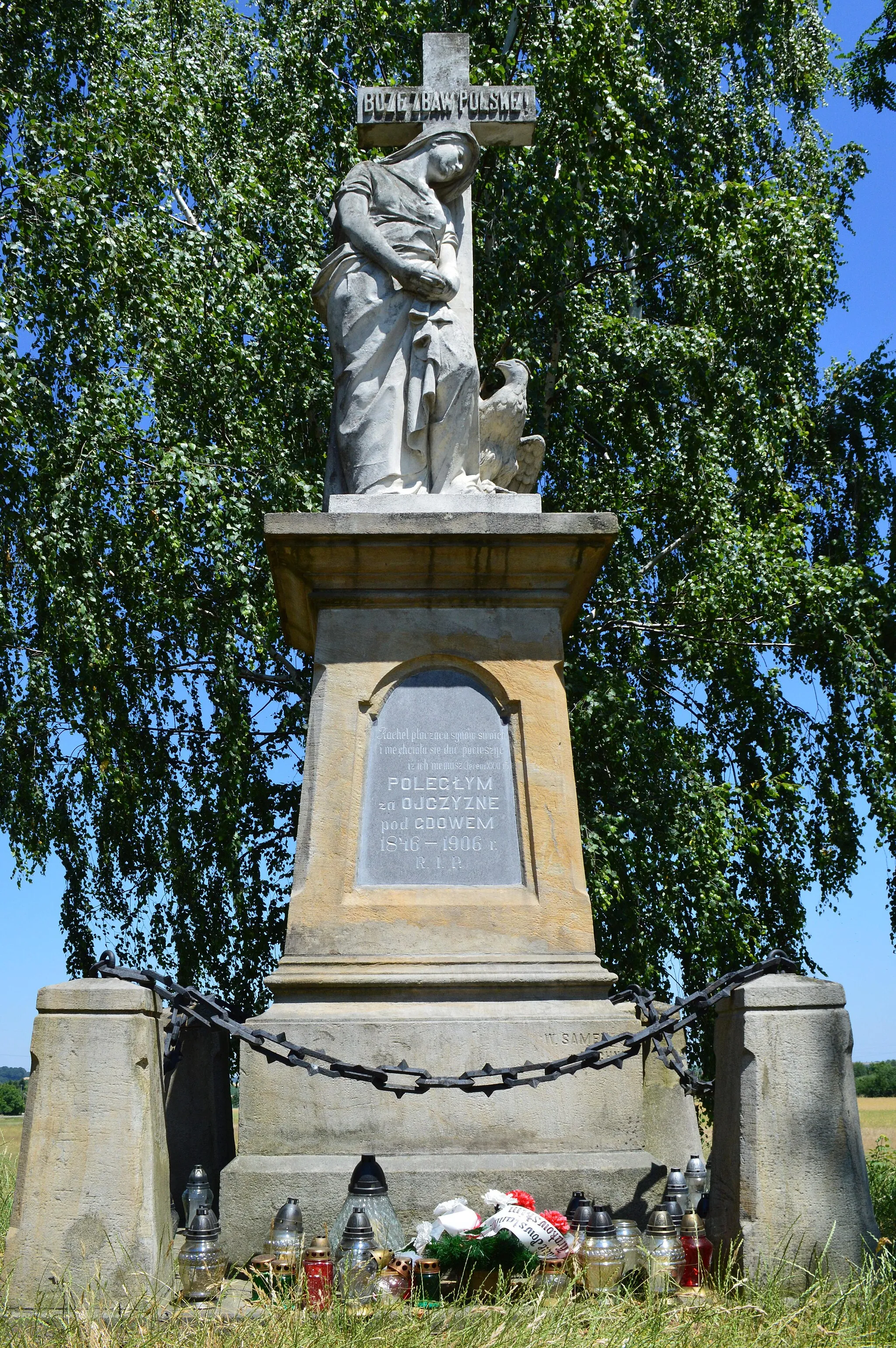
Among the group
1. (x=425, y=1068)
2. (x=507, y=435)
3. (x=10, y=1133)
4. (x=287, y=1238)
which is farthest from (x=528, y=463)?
(x=10, y=1133)

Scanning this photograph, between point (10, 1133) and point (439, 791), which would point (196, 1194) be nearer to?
point (439, 791)

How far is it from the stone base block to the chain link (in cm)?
29

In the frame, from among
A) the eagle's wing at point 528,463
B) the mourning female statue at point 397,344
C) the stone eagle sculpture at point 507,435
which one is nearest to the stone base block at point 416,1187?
the mourning female statue at point 397,344

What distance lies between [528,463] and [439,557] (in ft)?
4.32

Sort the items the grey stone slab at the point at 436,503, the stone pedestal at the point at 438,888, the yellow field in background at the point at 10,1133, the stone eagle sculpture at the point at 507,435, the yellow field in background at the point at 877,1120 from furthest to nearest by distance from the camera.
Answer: the yellow field in background at the point at 877,1120 → the yellow field in background at the point at 10,1133 → the stone eagle sculpture at the point at 507,435 → the grey stone slab at the point at 436,503 → the stone pedestal at the point at 438,888

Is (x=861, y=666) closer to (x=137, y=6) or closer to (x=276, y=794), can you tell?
(x=276, y=794)

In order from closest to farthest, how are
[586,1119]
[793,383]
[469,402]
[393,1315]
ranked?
1. [393,1315]
2. [586,1119]
3. [469,402]
4. [793,383]

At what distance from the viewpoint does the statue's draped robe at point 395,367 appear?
642 centimetres

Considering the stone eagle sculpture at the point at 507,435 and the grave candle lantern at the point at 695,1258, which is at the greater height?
the stone eagle sculpture at the point at 507,435

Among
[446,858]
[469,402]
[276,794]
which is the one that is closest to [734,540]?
[276,794]

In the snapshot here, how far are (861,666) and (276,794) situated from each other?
21.0 ft

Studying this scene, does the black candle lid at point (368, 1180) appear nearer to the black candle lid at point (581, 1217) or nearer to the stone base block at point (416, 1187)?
the stone base block at point (416, 1187)

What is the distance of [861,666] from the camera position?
1391cm

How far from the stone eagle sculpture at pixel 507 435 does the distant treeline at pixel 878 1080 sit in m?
15.0
